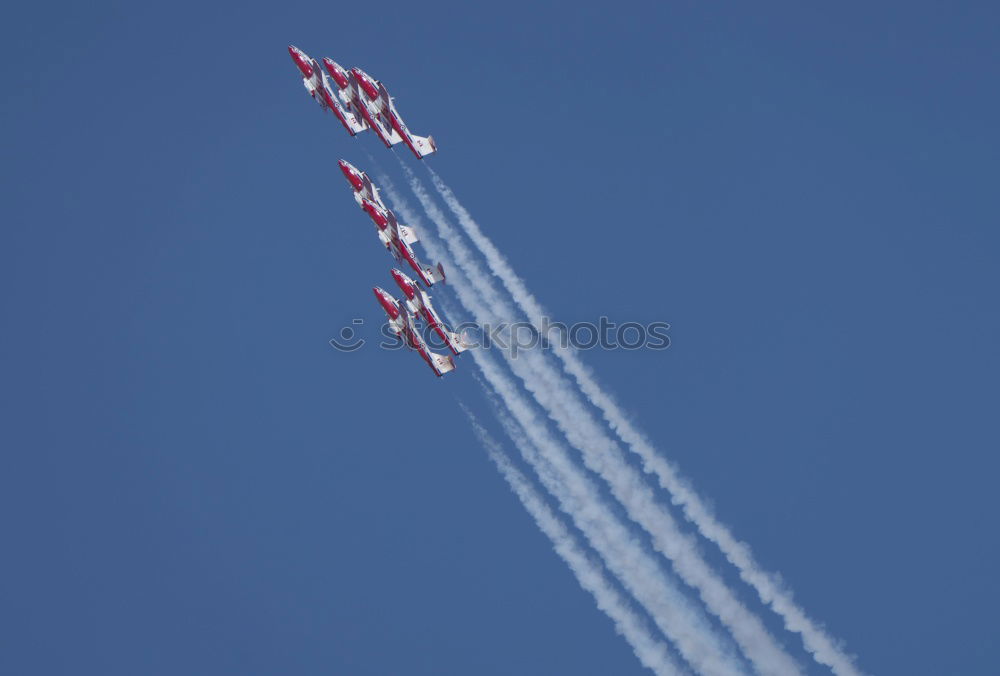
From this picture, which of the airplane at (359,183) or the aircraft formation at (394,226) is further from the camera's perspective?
the airplane at (359,183)

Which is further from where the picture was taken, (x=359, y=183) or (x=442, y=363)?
(x=359, y=183)

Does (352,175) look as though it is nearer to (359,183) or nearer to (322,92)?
(359,183)

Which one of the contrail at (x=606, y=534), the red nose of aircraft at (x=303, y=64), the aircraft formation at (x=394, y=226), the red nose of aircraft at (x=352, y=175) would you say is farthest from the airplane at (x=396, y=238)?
the red nose of aircraft at (x=303, y=64)

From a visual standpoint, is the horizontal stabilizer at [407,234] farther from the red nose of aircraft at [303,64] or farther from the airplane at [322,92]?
the red nose of aircraft at [303,64]

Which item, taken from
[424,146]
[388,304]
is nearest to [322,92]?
[424,146]

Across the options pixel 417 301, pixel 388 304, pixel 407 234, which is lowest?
pixel 417 301

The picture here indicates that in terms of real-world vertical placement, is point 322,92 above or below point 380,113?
above
